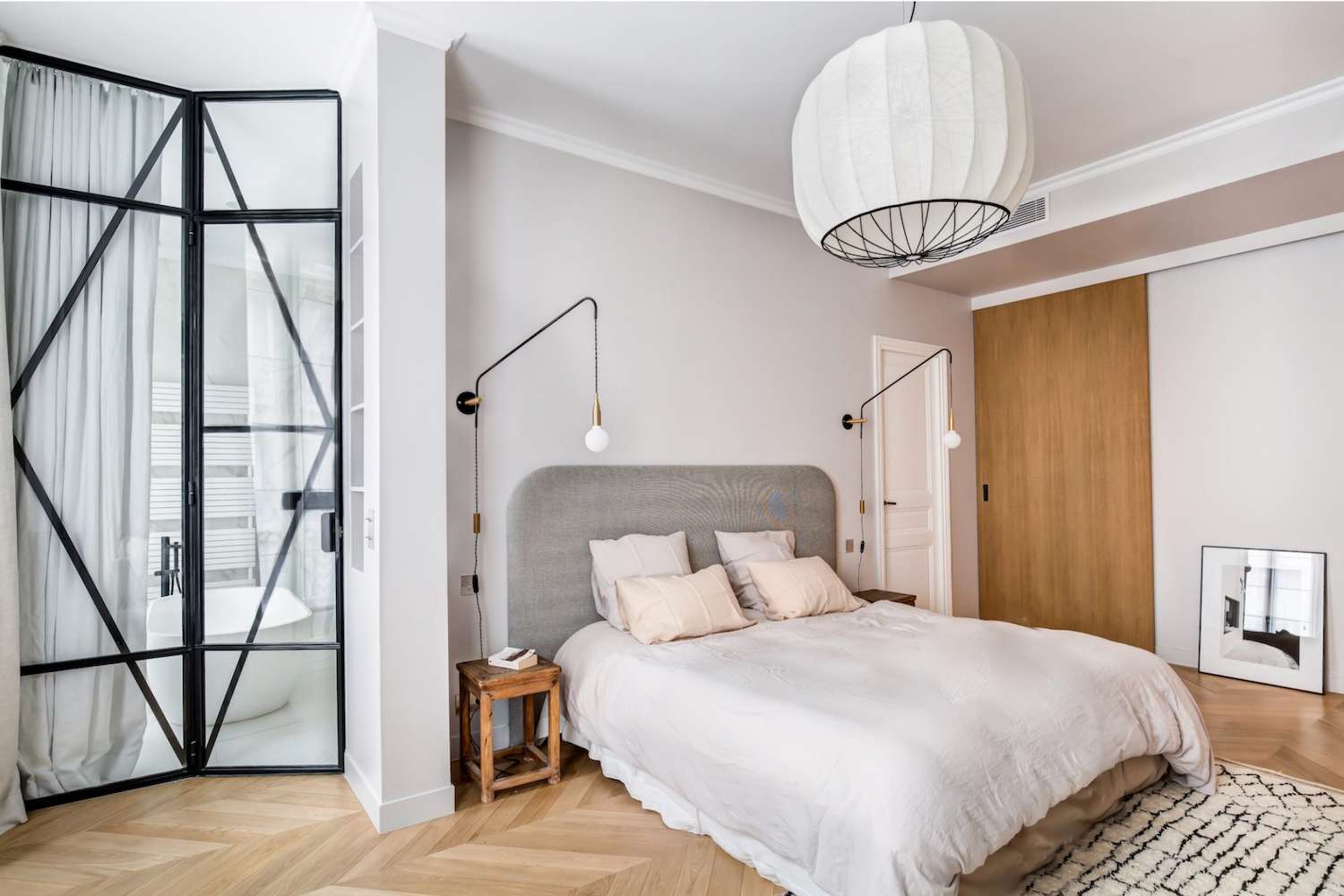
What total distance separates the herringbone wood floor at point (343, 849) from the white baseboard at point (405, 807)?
0.03m

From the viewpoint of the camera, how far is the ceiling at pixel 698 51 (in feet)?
8.48

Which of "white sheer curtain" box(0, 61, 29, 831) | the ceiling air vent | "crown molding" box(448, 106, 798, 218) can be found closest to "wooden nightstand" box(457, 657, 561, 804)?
"white sheer curtain" box(0, 61, 29, 831)

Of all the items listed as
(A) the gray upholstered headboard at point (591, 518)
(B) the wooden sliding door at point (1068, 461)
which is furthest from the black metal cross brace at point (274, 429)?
(B) the wooden sliding door at point (1068, 461)

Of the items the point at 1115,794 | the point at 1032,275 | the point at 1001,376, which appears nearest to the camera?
the point at 1115,794

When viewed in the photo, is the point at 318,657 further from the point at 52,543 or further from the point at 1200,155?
the point at 1200,155

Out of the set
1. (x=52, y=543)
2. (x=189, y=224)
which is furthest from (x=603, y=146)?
(x=52, y=543)

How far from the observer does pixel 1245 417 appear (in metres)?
4.24

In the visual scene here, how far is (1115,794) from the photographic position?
248 cm

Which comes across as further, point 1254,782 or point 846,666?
point 1254,782

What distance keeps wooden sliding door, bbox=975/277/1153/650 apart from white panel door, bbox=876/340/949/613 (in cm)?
46

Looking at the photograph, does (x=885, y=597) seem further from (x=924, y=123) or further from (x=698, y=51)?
(x=924, y=123)

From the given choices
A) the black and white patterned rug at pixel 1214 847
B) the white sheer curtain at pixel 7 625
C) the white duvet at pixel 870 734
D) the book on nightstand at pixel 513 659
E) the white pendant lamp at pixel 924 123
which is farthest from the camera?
the book on nightstand at pixel 513 659

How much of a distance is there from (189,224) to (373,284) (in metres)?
0.99

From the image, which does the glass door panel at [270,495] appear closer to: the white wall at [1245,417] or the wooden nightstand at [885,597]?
the wooden nightstand at [885,597]
